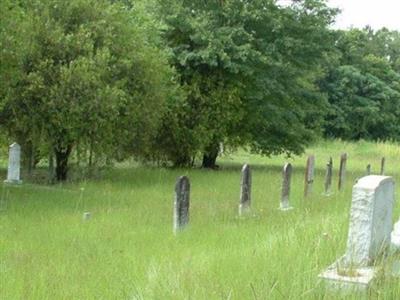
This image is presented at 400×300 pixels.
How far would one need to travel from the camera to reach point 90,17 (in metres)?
19.8

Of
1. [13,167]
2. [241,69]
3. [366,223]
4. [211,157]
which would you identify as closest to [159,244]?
[366,223]

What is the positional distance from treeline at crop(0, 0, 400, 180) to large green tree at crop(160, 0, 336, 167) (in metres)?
0.05

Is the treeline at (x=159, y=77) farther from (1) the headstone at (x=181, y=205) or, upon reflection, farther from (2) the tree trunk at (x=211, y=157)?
(1) the headstone at (x=181, y=205)

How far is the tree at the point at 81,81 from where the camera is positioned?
1811 centimetres

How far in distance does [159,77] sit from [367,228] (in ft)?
50.3

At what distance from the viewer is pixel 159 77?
836 inches

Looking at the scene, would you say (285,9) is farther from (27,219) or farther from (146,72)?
(27,219)

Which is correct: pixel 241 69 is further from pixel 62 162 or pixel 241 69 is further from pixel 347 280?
pixel 347 280

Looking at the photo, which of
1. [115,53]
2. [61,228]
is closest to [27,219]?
[61,228]

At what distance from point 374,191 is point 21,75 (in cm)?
1338

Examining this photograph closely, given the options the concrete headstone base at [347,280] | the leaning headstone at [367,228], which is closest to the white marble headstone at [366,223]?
the leaning headstone at [367,228]

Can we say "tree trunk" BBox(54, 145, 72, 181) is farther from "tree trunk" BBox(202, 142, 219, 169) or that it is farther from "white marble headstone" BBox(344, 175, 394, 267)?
"white marble headstone" BBox(344, 175, 394, 267)

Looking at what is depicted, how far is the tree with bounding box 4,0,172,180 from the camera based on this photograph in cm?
1811

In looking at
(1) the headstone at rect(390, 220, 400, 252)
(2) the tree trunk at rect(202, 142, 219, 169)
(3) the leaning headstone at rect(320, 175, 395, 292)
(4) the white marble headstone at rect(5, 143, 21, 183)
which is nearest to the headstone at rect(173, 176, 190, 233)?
(1) the headstone at rect(390, 220, 400, 252)
